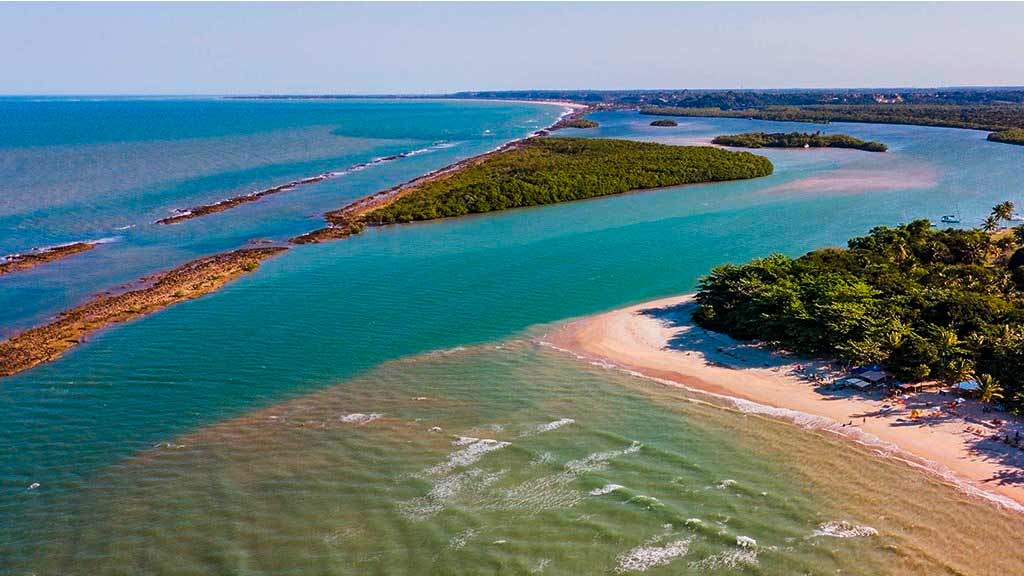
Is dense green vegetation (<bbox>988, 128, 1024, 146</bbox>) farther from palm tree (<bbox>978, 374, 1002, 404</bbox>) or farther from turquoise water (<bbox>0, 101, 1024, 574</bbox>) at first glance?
palm tree (<bbox>978, 374, 1002, 404</bbox>)

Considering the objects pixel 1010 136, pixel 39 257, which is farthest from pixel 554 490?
pixel 1010 136

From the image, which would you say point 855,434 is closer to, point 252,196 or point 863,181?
point 863,181

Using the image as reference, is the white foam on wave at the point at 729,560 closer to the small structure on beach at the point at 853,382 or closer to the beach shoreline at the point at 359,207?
the small structure on beach at the point at 853,382

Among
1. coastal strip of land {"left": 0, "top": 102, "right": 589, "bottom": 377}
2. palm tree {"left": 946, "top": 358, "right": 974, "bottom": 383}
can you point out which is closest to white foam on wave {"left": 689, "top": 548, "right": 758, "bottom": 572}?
palm tree {"left": 946, "top": 358, "right": 974, "bottom": 383}

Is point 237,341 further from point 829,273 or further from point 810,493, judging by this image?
point 829,273

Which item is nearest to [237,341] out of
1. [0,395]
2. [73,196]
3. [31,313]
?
[0,395]
